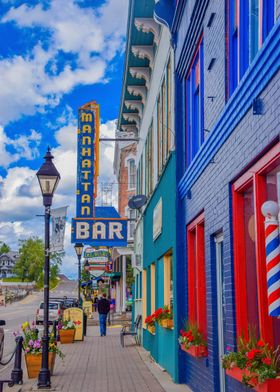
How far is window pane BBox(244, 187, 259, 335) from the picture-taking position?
6.52m

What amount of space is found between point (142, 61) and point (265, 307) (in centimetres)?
1419

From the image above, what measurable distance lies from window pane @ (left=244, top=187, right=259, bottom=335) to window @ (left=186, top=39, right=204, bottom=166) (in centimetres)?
321

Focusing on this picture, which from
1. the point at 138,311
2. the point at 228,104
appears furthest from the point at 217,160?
the point at 138,311

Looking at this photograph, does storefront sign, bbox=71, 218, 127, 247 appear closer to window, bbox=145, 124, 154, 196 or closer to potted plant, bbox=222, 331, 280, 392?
window, bbox=145, 124, 154, 196

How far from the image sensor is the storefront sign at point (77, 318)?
24.0m

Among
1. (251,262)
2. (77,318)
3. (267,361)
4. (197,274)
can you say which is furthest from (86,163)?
(267,361)

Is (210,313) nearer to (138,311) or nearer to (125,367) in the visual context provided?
(125,367)

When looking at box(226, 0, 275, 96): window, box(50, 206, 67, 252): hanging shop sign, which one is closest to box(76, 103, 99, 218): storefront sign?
box(50, 206, 67, 252): hanging shop sign

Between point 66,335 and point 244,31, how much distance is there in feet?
59.0

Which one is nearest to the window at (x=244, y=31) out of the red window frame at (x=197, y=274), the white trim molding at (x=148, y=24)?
the red window frame at (x=197, y=274)

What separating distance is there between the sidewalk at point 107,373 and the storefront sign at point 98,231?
156 inches

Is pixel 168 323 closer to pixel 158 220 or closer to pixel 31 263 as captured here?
pixel 158 220

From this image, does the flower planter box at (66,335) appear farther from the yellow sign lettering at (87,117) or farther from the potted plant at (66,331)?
the yellow sign lettering at (87,117)

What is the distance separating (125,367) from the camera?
604 inches
